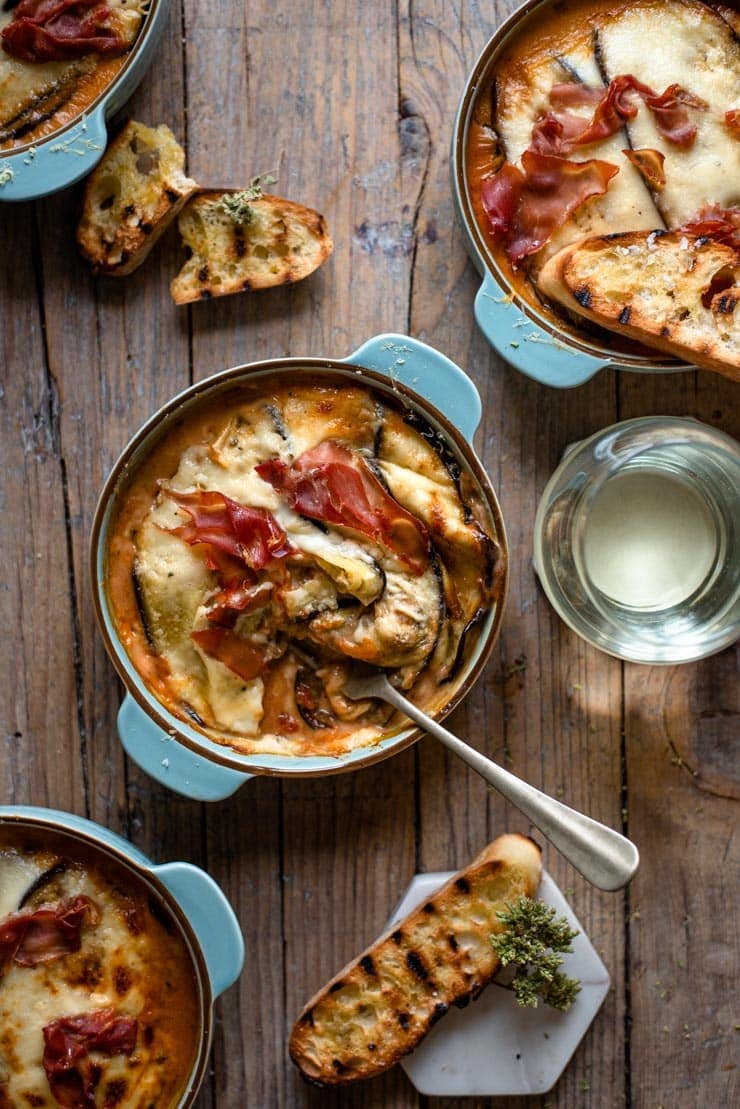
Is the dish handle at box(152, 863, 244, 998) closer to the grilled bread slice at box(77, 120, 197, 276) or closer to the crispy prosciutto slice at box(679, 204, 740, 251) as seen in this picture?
the grilled bread slice at box(77, 120, 197, 276)

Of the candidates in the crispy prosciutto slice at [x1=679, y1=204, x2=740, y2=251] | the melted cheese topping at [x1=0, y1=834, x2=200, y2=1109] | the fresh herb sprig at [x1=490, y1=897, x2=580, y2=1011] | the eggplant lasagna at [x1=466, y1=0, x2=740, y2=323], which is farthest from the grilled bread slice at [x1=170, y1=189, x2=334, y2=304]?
the fresh herb sprig at [x1=490, y1=897, x2=580, y2=1011]

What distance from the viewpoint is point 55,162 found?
2.17 meters

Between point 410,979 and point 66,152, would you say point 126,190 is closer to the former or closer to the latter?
point 66,152

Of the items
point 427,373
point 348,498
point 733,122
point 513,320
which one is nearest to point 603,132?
point 733,122

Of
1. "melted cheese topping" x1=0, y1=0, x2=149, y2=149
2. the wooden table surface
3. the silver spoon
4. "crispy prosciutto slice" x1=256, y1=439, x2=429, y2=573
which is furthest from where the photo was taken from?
the wooden table surface

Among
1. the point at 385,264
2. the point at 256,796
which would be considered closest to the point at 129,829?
the point at 256,796

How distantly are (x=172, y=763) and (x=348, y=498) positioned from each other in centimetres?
62

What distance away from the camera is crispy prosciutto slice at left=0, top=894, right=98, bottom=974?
7.09ft

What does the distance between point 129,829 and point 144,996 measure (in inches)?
13.2

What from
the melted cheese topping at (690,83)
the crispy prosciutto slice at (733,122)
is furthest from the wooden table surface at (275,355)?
the crispy prosciutto slice at (733,122)

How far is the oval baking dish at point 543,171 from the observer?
2.22m

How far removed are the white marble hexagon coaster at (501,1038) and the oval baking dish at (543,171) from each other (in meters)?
1.12

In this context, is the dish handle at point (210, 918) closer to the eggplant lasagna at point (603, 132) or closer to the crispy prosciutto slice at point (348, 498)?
the crispy prosciutto slice at point (348, 498)

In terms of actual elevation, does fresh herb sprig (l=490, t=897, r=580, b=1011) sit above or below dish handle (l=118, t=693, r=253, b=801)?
below
